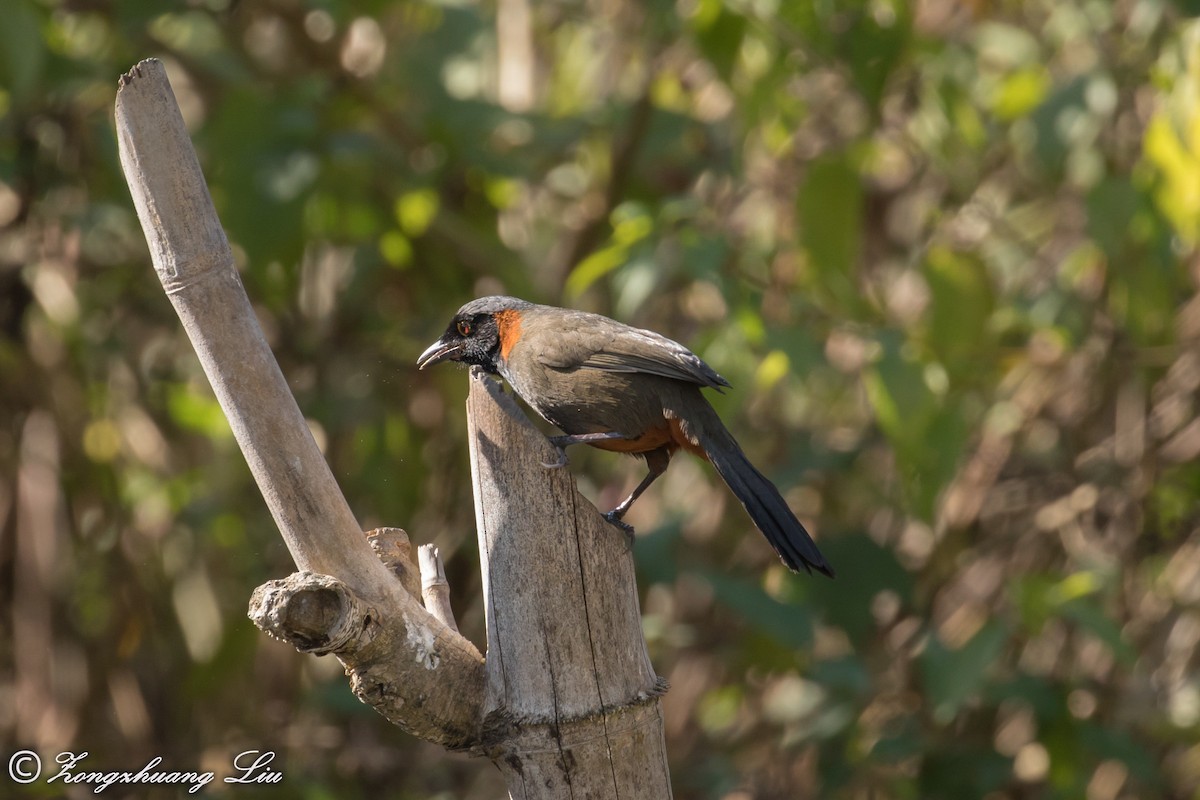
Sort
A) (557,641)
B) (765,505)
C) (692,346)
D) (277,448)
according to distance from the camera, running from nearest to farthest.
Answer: (277,448), (557,641), (765,505), (692,346)

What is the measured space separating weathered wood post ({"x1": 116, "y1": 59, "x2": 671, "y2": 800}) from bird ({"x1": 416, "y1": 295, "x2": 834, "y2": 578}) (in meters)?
0.55

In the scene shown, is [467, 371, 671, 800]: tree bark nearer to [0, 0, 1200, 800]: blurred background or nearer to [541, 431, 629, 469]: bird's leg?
[541, 431, 629, 469]: bird's leg

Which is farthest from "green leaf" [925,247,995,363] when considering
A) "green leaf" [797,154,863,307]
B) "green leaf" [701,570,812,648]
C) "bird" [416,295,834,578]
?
"bird" [416,295,834,578]

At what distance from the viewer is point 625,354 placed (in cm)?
307

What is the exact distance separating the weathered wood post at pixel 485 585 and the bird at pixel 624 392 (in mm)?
550

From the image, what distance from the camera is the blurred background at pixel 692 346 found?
4355 mm

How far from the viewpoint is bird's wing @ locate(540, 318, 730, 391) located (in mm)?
2977

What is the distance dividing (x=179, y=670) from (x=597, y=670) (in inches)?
160

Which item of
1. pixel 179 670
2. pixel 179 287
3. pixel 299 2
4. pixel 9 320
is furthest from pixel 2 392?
pixel 179 287

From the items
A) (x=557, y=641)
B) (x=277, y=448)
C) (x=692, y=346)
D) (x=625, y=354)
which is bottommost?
(x=557, y=641)

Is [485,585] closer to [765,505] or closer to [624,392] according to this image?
[765,505]

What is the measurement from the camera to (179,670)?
18.9 feet

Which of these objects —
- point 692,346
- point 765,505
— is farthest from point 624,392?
point 692,346

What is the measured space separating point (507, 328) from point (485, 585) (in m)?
1.17
